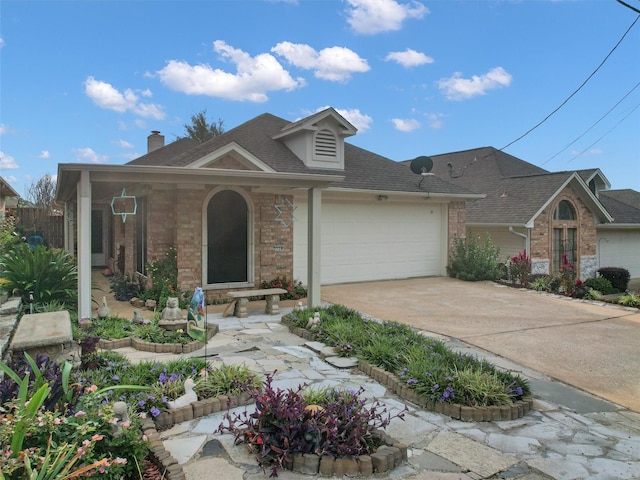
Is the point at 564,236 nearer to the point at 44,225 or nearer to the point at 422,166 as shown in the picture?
the point at 422,166

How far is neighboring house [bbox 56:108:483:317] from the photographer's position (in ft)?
27.9

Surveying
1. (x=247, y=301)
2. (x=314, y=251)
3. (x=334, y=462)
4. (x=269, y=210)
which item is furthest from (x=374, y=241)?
(x=334, y=462)

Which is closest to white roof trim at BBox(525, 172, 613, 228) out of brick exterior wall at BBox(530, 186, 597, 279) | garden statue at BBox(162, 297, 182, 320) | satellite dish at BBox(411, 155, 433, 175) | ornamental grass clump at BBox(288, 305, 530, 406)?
brick exterior wall at BBox(530, 186, 597, 279)

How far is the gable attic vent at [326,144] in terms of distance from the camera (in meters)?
13.6

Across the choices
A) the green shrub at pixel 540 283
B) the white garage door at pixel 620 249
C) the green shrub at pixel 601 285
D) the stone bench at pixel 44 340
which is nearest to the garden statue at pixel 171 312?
the stone bench at pixel 44 340

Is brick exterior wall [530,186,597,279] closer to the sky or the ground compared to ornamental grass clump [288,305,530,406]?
closer to the sky

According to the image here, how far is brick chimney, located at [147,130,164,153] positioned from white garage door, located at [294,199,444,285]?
9543 mm

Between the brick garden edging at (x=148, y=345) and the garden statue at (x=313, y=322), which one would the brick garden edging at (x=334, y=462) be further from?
the garden statue at (x=313, y=322)

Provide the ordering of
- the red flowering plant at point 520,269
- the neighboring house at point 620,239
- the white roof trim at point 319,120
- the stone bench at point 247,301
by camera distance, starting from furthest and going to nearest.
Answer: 1. the neighboring house at point 620,239
2. the red flowering plant at point 520,269
3. the white roof trim at point 319,120
4. the stone bench at point 247,301

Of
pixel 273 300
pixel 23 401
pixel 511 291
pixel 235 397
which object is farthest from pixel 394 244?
pixel 23 401

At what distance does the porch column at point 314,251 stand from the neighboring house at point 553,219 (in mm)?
9412

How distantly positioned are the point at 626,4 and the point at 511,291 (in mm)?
6848

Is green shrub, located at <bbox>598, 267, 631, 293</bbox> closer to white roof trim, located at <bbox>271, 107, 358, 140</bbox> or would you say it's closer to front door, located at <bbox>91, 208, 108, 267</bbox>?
white roof trim, located at <bbox>271, 107, 358, 140</bbox>

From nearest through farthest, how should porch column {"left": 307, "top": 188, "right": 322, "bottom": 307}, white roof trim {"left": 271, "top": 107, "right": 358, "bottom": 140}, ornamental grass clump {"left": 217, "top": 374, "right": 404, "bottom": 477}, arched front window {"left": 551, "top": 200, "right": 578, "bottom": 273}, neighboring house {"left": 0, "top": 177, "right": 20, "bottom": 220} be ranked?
1. ornamental grass clump {"left": 217, "top": 374, "right": 404, "bottom": 477}
2. porch column {"left": 307, "top": 188, "right": 322, "bottom": 307}
3. white roof trim {"left": 271, "top": 107, "right": 358, "bottom": 140}
4. arched front window {"left": 551, "top": 200, "right": 578, "bottom": 273}
5. neighboring house {"left": 0, "top": 177, "right": 20, "bottom": 220}
